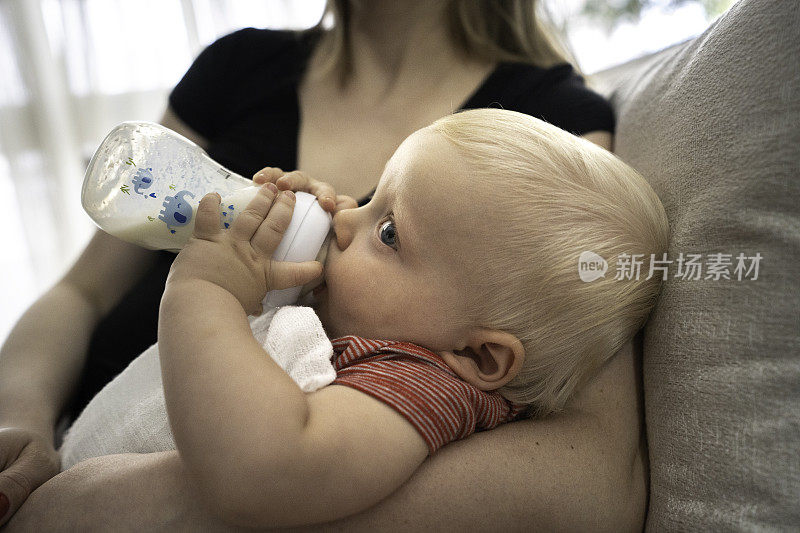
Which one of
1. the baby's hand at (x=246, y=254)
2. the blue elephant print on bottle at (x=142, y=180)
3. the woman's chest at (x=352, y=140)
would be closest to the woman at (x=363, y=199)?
the woman's chest at (x=352, y=140)

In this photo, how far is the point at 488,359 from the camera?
29.1 inches

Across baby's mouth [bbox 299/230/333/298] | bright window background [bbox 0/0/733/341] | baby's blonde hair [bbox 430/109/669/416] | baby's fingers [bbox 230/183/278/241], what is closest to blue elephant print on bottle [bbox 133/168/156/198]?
baby's fingers [bbox 230/183/278/241]

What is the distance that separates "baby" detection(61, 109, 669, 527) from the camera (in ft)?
1.91

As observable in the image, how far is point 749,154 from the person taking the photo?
2.06ft

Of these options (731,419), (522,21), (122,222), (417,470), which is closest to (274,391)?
(417,470)

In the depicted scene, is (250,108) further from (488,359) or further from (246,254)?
(488,359)

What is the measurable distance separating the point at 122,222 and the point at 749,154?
745 millimetres

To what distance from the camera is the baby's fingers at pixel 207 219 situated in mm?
687

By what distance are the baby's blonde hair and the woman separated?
74 millimetres

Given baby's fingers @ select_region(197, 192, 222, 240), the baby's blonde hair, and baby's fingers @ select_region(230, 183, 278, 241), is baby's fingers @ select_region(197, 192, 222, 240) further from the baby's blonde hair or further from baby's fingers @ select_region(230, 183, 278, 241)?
the baby's blonde hair

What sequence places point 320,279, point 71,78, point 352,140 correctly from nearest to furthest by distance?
1. point 320,279
2. point 352,140
3. point 71,78

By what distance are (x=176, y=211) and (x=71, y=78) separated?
7.30 ft

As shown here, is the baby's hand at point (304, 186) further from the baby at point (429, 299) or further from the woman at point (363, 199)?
the woman at point (363, 199)

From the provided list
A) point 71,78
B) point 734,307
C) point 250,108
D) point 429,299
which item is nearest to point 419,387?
point 429,299
